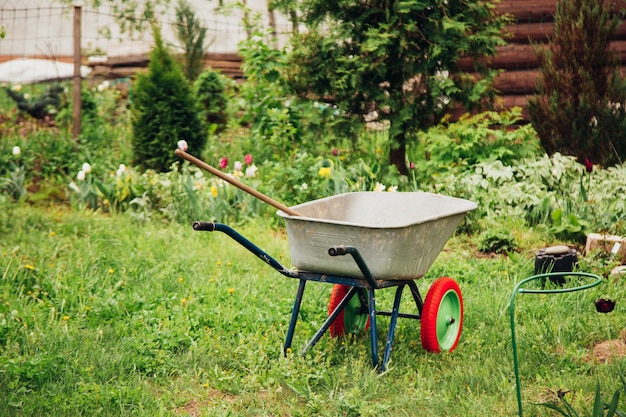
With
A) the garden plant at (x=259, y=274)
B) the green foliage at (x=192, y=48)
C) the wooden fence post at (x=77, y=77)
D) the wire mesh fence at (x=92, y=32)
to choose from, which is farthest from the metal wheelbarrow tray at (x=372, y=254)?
the wire mesh fence at (x=92, y=32)

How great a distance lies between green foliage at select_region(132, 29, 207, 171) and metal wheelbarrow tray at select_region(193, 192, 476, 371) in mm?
3829

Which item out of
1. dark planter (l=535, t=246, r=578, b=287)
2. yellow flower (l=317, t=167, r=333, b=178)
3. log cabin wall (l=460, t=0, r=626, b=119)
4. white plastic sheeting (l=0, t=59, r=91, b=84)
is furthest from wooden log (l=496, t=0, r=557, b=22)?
white plastic sheeting (l=0, t=59, r=91, b=84)

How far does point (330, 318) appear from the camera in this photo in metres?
3.32

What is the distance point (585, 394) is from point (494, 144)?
4.12 m

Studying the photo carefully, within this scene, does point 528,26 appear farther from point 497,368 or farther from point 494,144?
point 497,368

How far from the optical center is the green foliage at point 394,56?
6.51m

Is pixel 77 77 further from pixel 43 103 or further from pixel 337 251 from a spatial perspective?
pixel 337 251

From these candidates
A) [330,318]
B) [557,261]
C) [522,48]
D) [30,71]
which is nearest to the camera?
[330,318]

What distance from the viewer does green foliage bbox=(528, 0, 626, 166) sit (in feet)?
21.4

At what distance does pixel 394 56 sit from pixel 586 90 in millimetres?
1773

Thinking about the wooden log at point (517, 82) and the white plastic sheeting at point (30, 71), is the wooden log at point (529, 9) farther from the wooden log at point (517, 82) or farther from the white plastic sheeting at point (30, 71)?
the white plastic sheeting at point (30, 71)

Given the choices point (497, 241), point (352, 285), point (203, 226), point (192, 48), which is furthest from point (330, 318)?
point (192, 48)

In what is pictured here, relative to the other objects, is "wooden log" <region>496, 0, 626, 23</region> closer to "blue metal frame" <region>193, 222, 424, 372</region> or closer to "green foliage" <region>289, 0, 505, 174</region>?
"green foliage" <region>289, 0, 505, 174</region>

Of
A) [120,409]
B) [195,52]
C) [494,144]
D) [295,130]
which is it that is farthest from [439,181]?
[195,52]
